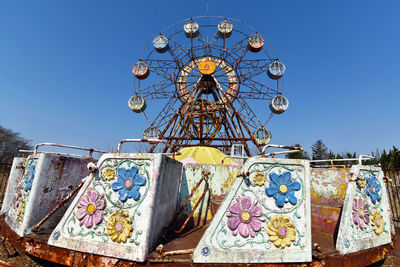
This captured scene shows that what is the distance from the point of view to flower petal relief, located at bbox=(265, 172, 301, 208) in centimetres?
318

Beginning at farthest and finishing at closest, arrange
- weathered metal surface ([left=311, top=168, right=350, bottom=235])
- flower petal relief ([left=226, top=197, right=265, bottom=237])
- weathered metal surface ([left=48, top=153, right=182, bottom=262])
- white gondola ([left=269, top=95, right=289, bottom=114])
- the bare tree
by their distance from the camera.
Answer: the bare tree < white gondola ([left=269, top=95, right=289, bottom=114]) < weathered metal surface ([left=311, top=168, right=350, bottom=235]) < flower petal relief ([left=226, top=197, right=265, bottom=237]) < weathered metal surface ([left=48, top=153, right=182, bottom=262])

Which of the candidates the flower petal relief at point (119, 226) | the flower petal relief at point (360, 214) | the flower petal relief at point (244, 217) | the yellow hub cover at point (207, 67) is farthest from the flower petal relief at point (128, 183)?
the yellow hub cover at point (207, 67)

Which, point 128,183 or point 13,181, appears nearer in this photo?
point 128,183

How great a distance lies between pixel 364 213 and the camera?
12.6 feet

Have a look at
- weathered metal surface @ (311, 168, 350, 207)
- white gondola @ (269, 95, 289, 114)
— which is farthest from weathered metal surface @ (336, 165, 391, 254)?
white gondola @ (269, 95, 289, 114)

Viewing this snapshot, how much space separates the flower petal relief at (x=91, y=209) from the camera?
125 inches

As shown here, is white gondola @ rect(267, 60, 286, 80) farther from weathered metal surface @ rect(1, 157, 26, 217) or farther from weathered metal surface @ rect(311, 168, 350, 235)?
weathered metal surface @ rect(1, 157, 26, 217)

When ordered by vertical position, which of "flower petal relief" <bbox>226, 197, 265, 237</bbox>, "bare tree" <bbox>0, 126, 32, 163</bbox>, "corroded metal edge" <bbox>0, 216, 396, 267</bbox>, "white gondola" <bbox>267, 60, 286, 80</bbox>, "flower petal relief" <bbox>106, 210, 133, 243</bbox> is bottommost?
"corroded metal edge" <bbox>0, 216, 396, 267</bbox>

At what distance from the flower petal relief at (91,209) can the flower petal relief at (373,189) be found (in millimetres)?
4907

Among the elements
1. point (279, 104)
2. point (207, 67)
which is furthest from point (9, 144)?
point (279, 104)

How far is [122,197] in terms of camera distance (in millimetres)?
3184

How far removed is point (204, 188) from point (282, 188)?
225cm

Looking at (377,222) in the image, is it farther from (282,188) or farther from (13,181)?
(13,181)

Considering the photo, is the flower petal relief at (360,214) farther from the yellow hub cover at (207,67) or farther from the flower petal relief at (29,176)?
the yellow hub cover at (207,67)
